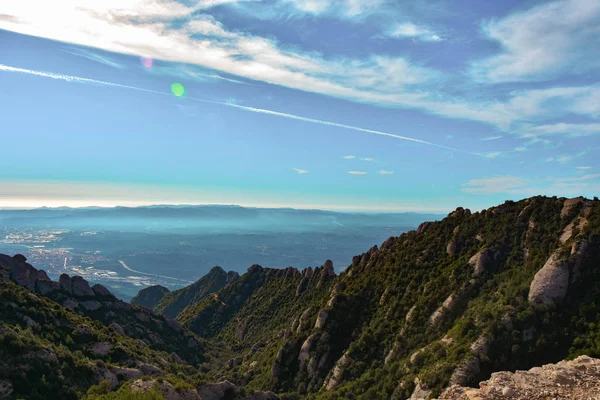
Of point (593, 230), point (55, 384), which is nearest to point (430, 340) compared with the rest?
point (593, 230)

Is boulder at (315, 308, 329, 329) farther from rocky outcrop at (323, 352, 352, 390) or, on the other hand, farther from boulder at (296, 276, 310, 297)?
boulder at (296, 276, 310, 297)

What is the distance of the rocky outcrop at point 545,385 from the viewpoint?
23.6 m

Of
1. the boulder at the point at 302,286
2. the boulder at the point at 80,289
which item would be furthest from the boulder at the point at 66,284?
the boulder at the point at 302,286

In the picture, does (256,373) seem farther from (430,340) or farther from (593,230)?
(593,230)

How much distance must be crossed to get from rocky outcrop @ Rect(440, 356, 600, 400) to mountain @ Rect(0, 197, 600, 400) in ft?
0.50

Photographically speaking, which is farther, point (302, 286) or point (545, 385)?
point (302, 286)

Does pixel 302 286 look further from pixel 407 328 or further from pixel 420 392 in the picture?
pixel 420 392

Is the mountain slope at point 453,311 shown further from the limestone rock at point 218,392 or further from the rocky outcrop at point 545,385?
the limestone rock at point 218,392

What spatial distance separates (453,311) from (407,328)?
692 cm

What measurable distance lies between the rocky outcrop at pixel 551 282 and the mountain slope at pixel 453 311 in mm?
108

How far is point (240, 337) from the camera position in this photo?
103m

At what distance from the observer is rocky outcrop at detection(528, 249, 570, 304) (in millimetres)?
37691

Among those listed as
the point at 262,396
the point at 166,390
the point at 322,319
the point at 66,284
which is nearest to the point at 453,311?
the point at 322,319

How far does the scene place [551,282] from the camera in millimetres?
38531
